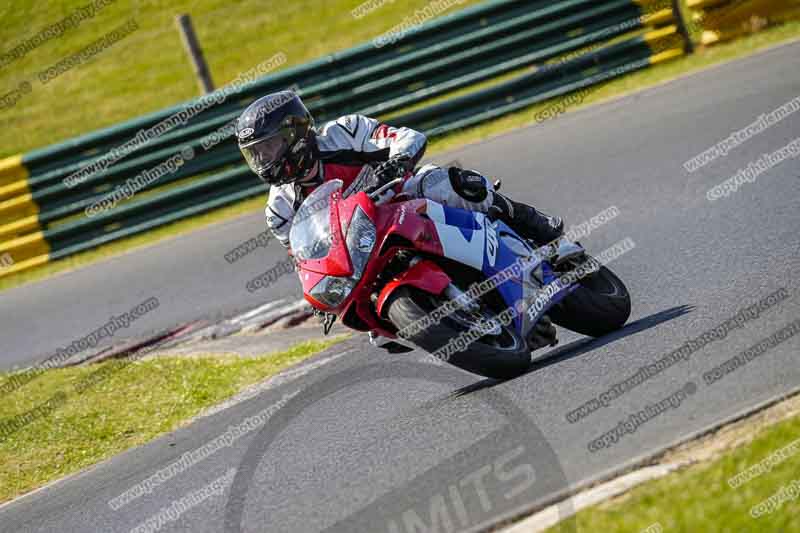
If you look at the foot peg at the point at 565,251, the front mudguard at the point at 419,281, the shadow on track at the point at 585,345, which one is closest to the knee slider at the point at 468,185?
the foot peg at the point at 565,251

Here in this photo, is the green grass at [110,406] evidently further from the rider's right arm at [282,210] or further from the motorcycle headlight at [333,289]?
the motorcycle headlight at [333,289]

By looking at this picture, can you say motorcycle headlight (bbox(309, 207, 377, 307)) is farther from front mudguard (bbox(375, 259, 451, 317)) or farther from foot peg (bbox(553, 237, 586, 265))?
foot peg (bbox(553, 237, 586, 265))

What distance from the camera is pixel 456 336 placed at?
550 cm

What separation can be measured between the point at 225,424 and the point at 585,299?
2.41m

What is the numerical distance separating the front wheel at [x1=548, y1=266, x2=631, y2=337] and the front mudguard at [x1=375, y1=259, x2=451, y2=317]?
0.98 metres

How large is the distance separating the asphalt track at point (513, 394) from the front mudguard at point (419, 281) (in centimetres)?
64

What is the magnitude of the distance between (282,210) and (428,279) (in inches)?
51.0

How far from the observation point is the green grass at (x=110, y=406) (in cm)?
784

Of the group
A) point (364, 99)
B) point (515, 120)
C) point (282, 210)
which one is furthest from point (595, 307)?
point (364, 99)

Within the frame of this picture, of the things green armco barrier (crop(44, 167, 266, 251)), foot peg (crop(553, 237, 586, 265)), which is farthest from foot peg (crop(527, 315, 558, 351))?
green armco barrier (crop(44, 167, 266, 251))

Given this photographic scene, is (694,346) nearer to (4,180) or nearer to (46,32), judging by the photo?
(4,180)

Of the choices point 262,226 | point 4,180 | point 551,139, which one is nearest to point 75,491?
point 262,226

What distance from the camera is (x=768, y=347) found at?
5.43m

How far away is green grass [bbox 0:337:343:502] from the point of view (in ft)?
25.7
